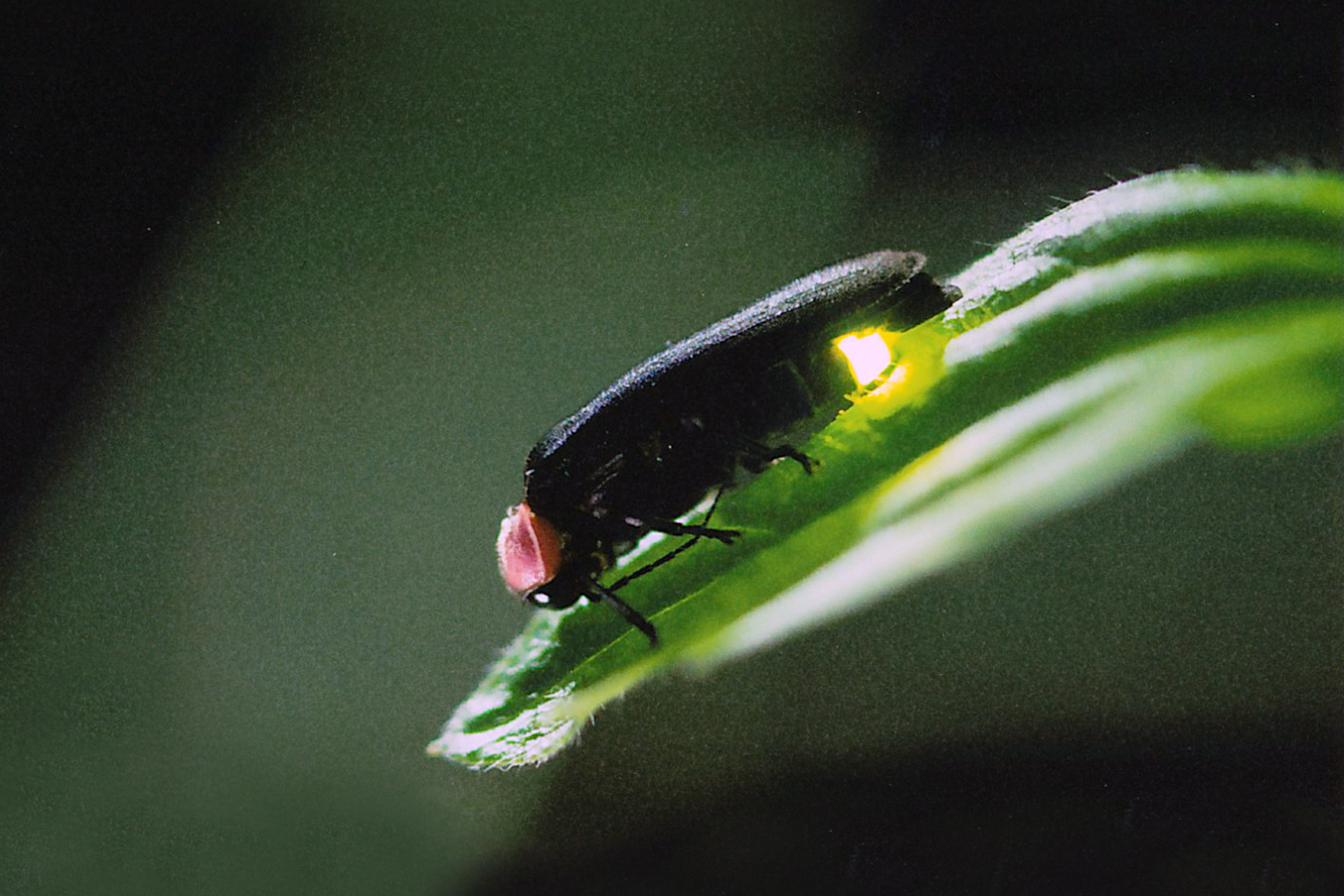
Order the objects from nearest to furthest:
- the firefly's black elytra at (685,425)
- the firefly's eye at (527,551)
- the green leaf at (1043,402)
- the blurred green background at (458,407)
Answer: the green leaf at (1043,402)
the firefly's black elytra at (685,425)
the firefly's eye at (527,551)
the blurred green background at (458,407)

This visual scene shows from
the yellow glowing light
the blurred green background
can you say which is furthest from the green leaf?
the blurred green background

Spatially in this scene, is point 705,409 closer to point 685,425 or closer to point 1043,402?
point 685,425

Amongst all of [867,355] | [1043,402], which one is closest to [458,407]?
[867,355]

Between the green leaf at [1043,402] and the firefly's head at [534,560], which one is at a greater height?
the firefly's head at [534,560]

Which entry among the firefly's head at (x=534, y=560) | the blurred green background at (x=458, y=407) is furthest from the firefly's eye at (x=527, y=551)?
the blurred green background at (x=458, y=407)

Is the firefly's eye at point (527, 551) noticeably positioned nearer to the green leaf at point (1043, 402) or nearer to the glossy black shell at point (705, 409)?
the glossy black shell at point (705, 409)

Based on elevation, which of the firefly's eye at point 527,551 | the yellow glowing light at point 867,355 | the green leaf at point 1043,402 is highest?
the firefly's eye at point 527,551

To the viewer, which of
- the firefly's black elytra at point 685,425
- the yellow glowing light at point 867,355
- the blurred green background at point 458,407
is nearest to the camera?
the yellow glowing light at point 867,355

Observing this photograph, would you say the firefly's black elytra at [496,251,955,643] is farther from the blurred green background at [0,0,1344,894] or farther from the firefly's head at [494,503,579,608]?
the blurred green background at [0,0,1344,894]
